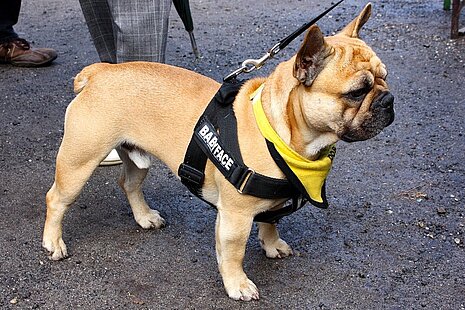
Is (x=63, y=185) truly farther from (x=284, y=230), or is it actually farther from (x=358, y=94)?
(x=358, y=94)

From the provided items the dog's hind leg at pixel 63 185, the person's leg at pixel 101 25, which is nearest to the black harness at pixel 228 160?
the dog's hind leg at pixel 63 185

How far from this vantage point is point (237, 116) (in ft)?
10.9

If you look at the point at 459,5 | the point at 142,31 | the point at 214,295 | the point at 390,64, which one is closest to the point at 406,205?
the point at 214,295

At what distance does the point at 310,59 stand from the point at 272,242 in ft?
4.05

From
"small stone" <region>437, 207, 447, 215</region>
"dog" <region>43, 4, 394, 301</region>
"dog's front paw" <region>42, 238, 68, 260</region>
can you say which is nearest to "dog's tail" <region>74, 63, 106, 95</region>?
"dog" <region>43, 4, 394, 301</region>

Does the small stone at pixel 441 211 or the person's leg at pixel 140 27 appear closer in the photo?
the person's leg at pixel 140 27

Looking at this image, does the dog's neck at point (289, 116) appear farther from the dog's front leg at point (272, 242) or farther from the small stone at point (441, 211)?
the small stone at point (441, 211)

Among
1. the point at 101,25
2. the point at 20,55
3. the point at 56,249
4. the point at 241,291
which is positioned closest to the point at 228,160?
the point at 241,291

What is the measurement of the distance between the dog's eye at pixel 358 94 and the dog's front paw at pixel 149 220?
161 centimetres

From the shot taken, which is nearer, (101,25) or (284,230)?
(284,230)

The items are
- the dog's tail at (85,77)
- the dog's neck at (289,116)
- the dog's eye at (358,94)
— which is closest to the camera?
the dog's eye at (358,94)

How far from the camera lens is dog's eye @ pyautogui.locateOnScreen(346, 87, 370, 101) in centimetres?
304

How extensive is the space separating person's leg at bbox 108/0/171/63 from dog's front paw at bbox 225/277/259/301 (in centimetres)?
153

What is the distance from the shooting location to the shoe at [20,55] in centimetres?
657
